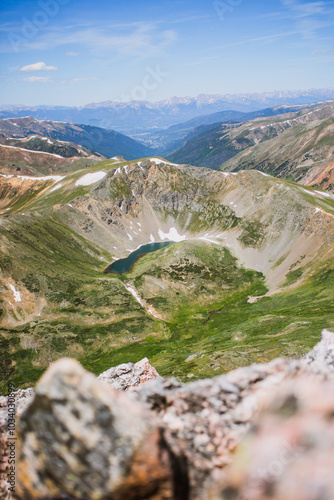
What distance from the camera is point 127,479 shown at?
10.1 metres

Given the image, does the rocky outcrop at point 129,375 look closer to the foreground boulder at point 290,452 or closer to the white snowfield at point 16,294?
the foreground boulder at point 290,452

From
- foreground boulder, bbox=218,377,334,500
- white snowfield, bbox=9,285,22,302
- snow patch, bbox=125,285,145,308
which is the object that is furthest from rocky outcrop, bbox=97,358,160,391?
snow patch, bbox=125,285,145,308

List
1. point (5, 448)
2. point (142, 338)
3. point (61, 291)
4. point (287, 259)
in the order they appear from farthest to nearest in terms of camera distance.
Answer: point (287, 259) → point (61, 291) → point (142, 338) → point (5, 448)

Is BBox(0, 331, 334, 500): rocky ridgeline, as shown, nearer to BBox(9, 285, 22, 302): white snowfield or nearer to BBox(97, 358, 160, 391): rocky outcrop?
BBox(97, 358, 160, 391): rocky outcrop

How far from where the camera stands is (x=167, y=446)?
1153 cm

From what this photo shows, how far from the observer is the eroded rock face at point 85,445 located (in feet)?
33.1

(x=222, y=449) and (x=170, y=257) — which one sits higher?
(x=222, y=449)

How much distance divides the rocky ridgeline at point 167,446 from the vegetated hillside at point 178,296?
6284 cm

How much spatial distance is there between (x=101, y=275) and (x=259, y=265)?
313ft

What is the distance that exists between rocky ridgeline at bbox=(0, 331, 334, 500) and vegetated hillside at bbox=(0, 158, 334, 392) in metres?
62.8

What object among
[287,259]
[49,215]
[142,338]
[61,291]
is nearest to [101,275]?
[61,291]

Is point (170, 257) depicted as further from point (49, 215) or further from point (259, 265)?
point (49, 215)

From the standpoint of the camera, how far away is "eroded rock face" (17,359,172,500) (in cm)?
1009

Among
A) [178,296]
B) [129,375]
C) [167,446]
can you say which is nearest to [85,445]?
[167,446]
